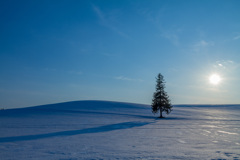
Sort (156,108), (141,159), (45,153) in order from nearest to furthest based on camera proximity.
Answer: (141,159), (45,153), (156,108)

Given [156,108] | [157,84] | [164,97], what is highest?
[157,84]

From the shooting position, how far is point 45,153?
22.4ft

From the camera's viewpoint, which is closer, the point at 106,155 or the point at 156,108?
the point at 106,155

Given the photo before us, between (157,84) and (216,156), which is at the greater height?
(157,84)

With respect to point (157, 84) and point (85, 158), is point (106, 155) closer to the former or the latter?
point (85, 158)

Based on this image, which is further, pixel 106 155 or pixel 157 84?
pixel 157 84

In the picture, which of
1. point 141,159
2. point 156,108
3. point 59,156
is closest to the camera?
point 141,159

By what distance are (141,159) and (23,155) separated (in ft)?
15.5

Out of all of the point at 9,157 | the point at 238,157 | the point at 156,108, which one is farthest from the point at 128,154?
the point at 156,108

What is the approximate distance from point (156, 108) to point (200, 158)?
2955cm

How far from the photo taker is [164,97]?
35625mm

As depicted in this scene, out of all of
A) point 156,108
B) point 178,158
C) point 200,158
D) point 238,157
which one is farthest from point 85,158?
point 156,108

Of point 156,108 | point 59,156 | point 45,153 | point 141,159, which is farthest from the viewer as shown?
point 156,108

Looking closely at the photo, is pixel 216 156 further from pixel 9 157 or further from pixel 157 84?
pixel 157 84
